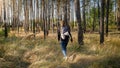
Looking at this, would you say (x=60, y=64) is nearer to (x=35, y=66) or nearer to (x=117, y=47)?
(x=35, y=66)

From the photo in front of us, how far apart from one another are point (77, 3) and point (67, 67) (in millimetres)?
6194

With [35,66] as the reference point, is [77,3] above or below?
above

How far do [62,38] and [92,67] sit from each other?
346 cm

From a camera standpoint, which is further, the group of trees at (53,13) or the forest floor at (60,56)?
the group of trees at (53,13)

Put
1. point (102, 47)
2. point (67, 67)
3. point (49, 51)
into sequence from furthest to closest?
point (49, 51) < point (102, 47) < point (67, 67)

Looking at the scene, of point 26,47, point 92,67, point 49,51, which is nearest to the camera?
point 92,67

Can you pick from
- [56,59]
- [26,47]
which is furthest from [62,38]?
[26,47]

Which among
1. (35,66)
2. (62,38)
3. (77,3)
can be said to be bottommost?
(35,66)

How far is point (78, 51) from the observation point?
50.3ft

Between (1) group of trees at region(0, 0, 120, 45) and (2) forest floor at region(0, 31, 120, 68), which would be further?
(1) group of trees at region(0, 0, 120, 45)

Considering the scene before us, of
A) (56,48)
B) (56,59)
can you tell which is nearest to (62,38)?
(56,59)

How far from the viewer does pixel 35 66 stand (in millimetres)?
12750

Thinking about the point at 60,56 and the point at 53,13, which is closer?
the point at 60,56

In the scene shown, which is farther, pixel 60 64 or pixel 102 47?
pixel 102 47
